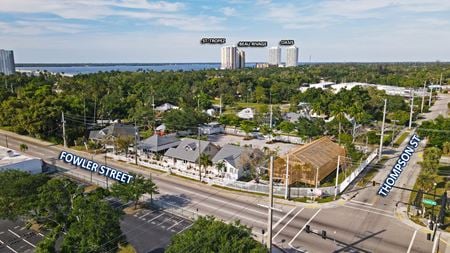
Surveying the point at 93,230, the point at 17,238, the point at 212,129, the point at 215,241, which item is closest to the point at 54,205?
the point at 17,238

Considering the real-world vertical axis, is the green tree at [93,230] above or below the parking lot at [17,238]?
above

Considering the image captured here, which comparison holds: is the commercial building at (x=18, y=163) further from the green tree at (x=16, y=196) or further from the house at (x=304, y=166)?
the house at (x=304, y=166)

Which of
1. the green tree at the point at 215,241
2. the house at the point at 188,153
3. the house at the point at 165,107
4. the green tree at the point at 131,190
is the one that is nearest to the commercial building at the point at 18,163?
the house at the point at 188,153

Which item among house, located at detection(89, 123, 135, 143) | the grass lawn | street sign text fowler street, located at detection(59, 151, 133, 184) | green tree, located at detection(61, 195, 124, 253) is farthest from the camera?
the grass lawn

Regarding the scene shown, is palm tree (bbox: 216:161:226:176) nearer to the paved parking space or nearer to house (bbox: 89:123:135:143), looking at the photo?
the paved parking space

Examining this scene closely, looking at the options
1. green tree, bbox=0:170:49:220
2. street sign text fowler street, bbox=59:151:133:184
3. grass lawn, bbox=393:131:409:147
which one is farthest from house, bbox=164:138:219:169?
grass lawn, bbox=393:131:409:147

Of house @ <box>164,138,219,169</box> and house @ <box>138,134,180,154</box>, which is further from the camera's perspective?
house @ <box>138,134,180,154</box>

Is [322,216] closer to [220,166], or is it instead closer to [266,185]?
[266,185]
